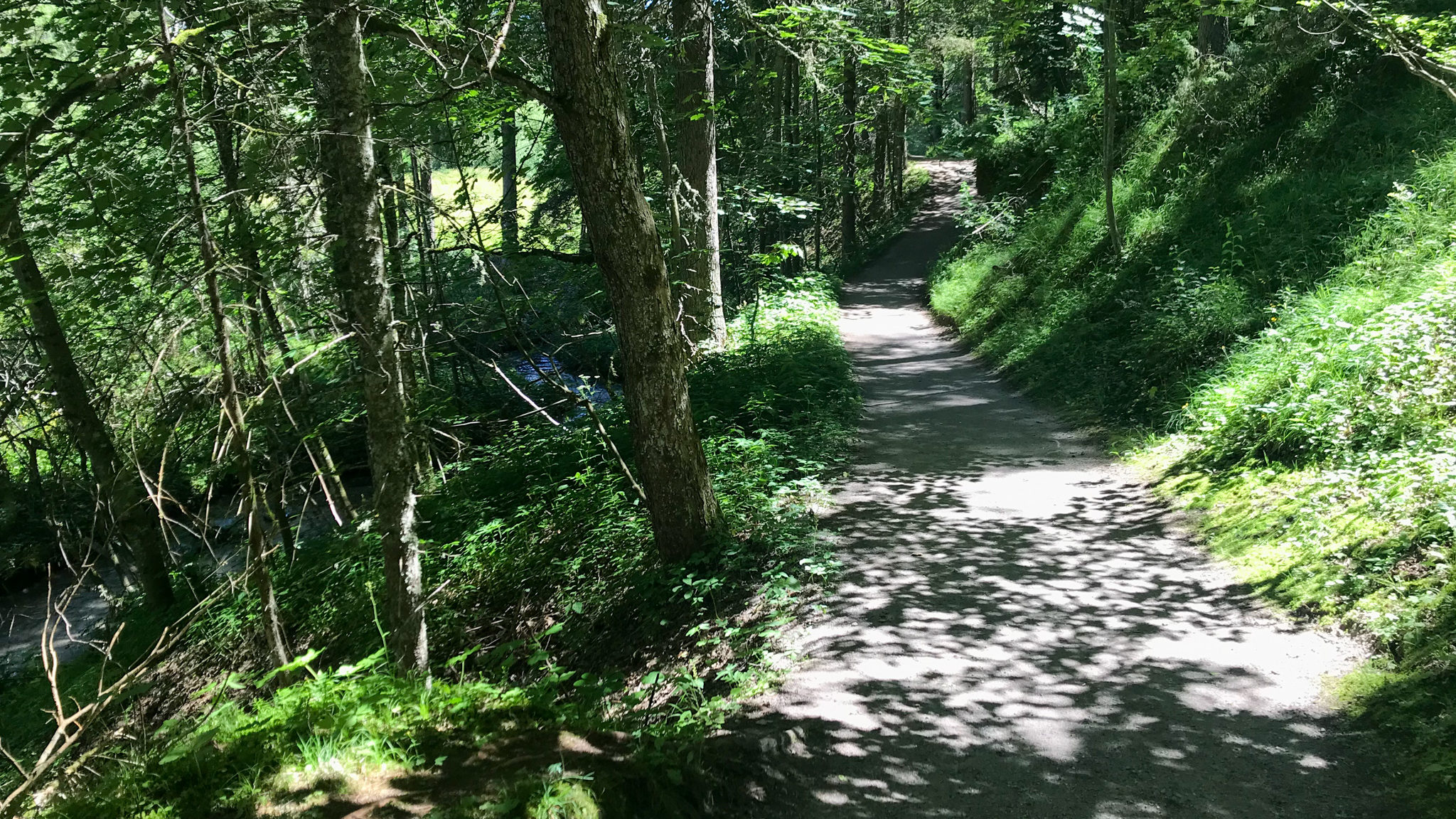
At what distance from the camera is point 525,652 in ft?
22.8

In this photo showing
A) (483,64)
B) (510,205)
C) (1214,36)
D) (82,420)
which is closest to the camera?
(483,64)

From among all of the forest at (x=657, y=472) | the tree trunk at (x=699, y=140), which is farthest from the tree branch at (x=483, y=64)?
the tree trunk at (x=699, y=140)

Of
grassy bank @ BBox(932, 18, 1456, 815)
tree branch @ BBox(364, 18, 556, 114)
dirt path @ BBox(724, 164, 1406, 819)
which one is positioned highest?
tree branch @ BBox(364, 18, 556, 114)

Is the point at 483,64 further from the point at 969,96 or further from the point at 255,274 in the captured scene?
the point at 969,96

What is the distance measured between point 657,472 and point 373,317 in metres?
2.33

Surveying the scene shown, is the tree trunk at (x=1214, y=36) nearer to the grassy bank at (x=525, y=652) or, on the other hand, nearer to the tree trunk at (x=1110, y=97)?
the tree trunk at (x=1110, y=97)

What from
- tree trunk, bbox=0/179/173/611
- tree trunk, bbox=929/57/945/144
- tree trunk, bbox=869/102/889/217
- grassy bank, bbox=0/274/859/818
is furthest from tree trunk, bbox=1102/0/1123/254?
tree trunk, bbox=869/102/889/217

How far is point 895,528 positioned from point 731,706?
121 inches

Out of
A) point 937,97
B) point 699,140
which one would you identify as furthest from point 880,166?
point 699,140

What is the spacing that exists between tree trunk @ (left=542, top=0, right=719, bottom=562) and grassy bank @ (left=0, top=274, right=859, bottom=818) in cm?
50

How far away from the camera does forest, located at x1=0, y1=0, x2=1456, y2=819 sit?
4086 mm

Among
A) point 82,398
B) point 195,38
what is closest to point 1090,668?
point 195,38

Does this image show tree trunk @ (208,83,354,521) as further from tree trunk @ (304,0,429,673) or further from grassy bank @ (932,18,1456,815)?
grassy bank @ (932,18,1456,815)

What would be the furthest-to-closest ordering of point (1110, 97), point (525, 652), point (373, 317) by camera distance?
point (1110, 97) < point (525, 652) < point (373, 317)
